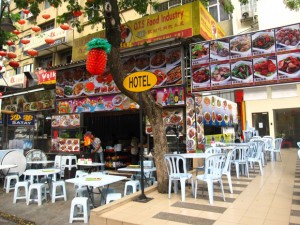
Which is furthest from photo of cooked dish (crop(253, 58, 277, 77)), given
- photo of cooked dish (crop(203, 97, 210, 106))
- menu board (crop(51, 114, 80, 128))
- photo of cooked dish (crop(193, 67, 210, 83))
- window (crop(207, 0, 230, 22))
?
window (crop(207, 0, 230, 22))

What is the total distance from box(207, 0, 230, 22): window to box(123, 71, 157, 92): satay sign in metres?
12.0


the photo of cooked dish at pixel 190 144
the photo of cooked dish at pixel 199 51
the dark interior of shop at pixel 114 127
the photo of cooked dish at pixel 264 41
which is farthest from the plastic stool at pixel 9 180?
the photo of cooked dish at pixel 264 41

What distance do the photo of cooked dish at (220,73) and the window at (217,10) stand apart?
8.24m

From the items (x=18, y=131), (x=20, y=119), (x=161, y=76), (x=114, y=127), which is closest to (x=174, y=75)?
(x=161, y=76)

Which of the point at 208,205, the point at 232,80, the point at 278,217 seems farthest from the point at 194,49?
the point at 278,217

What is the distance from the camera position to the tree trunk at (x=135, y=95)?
5.97m

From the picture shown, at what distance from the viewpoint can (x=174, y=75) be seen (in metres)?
9.09

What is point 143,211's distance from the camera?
4852 millimetres

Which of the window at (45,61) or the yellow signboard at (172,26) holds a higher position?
the window at (45,61)

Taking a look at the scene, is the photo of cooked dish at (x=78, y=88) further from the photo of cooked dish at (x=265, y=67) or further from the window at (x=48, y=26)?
the window at (x=48, y=26)

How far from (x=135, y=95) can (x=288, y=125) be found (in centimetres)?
1506

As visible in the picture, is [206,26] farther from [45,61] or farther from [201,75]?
[45,61]

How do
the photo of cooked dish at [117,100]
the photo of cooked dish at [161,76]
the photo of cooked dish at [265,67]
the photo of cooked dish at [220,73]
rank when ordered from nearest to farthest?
the photo of cooked dish at [265,67]
the photo of cooked dish at [220,73]
the photo of cooked dish at [161,76]
the photo of cooked dish at [117,100]

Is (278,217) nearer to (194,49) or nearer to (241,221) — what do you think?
(241,221)
